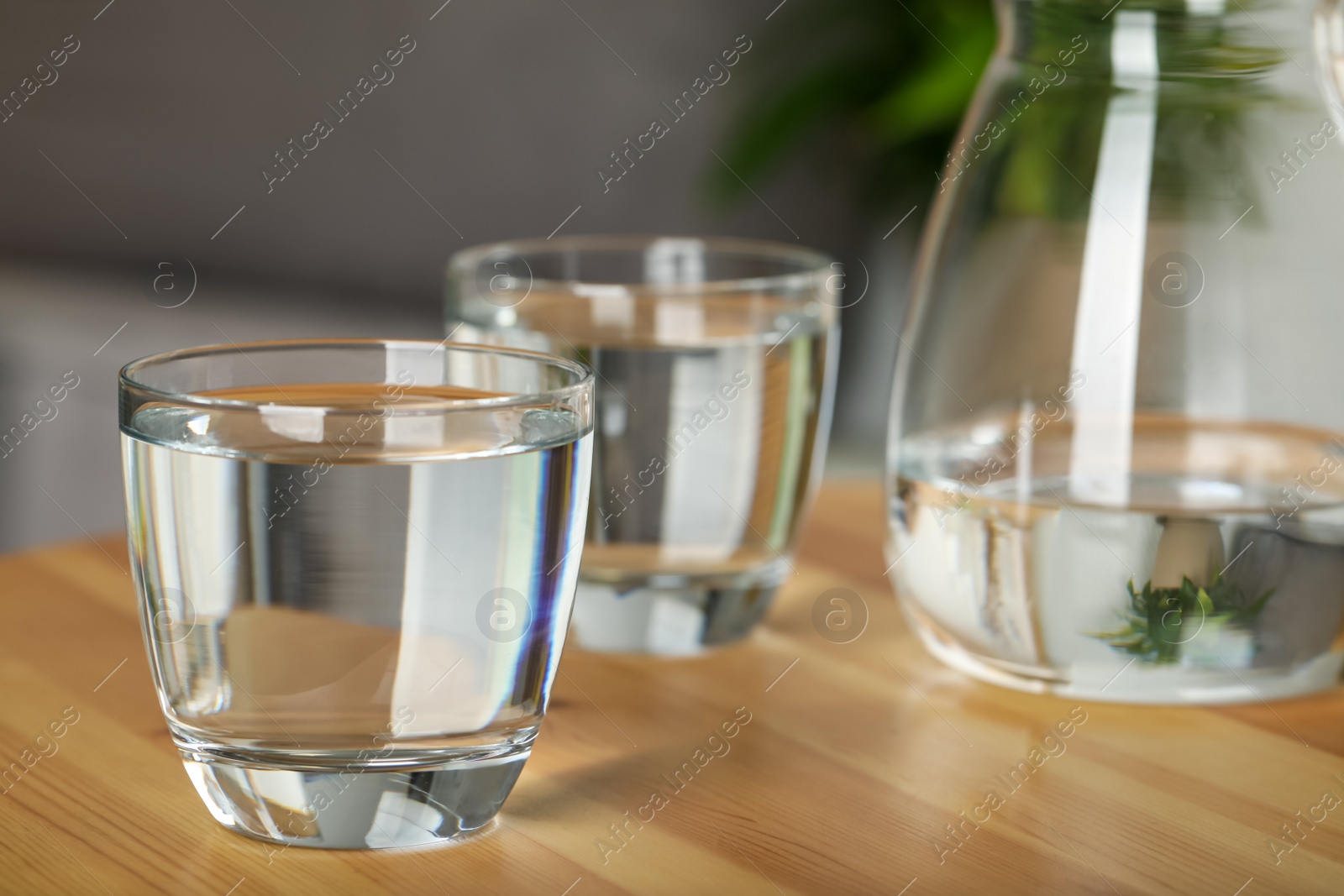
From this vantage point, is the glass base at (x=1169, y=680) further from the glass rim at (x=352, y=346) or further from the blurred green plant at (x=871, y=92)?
the blurred green plant at (x=871, y=92)

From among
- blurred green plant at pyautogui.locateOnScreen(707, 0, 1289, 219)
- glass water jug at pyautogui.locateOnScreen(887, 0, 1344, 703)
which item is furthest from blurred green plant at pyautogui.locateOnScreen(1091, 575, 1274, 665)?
blurred green plant at pyautogui.locateOnScreen(707, 0, 1289, 219)

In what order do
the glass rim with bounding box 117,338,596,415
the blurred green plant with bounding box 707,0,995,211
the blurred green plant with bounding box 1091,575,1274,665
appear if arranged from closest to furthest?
the glass rim with bounding box 117,338,596,415, the blurred green plant with bounding box 1091,575,1274,665, the blurred green plant with bounding box 707,0,995,211

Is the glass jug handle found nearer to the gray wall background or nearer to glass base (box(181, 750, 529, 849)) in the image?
glass base (box(181, 750, 529, 849))

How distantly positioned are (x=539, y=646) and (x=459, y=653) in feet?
0.10

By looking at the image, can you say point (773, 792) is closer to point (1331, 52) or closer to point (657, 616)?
point (657, 616)

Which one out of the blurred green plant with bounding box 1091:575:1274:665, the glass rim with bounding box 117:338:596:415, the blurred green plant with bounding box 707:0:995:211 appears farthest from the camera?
the blurred green plant with bounding box 707:0:995:211

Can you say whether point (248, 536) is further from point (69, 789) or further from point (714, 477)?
point (714, 477)

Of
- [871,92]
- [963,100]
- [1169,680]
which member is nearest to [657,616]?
[1169,680]

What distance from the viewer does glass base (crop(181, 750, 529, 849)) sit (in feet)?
1.38

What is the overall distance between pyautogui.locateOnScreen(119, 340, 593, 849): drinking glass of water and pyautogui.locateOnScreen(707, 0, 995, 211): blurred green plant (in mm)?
1309

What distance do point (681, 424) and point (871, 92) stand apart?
135 centimetres

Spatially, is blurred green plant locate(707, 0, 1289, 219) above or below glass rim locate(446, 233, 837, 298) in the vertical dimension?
above

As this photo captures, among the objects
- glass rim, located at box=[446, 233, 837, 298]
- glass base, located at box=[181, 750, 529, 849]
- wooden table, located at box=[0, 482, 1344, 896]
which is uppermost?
glass rim, located at box=[446, 233, 837, 298]

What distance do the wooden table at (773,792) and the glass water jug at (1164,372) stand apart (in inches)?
1.4
